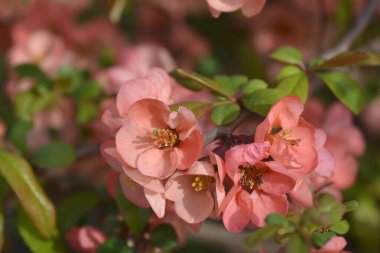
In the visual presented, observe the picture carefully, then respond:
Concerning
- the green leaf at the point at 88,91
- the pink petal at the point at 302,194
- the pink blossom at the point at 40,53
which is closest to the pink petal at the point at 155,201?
the pink petal at the point at 302,194

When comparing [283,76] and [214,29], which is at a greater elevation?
[283,76]

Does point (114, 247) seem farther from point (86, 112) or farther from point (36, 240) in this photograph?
point (86, 112)

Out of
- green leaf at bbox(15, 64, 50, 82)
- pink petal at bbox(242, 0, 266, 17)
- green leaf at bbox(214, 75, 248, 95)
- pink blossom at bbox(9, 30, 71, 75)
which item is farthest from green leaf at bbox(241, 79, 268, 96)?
pink blossom at bbox(9, 30, 71, 75)

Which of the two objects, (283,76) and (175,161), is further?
(283,76)

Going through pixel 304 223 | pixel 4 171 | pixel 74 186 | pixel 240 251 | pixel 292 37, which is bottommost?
pixel 240 251

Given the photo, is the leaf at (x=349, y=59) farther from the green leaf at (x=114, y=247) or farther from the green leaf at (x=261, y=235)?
the green leaf at (x=114, y=247)

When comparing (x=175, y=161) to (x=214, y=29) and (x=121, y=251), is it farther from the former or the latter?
(x=214, y=29)

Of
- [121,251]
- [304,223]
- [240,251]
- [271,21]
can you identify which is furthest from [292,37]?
[304,223]
